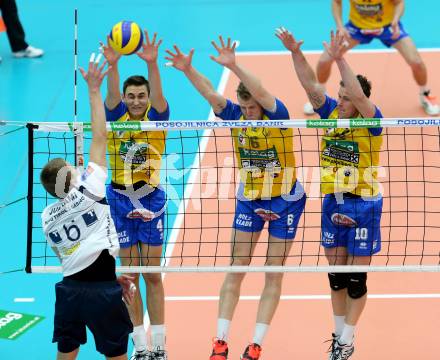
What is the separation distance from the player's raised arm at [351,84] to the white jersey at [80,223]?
7.08 feet

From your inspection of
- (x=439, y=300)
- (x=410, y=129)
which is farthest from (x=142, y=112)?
(x=410, y=129)

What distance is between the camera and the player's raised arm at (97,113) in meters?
6.99

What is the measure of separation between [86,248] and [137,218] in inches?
50.5

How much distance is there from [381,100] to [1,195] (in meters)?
5.69

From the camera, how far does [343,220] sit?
7898 mm

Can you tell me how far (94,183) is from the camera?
22.4ft

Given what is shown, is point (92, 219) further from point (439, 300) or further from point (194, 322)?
point (439, 300)

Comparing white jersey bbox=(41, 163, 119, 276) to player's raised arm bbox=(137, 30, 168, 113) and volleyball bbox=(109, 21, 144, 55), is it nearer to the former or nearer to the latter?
player's raised arm bbox=(137, 30, 168, 113)

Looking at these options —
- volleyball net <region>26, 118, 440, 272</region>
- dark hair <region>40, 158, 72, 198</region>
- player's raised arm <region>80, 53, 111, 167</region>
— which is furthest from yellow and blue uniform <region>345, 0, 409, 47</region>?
dark hair <region>40, 158, 72, 198</region>

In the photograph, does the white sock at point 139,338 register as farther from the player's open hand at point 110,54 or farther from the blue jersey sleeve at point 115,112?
the player's open hand at point 110,54

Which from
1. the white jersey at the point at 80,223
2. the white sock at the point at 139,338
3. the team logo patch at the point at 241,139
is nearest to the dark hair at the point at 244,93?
the team logo patch at the point at 241,139

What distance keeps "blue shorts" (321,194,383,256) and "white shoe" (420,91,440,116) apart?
5.48m

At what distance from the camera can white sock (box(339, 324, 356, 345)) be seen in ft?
26.4

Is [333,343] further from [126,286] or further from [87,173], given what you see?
[87,173]
